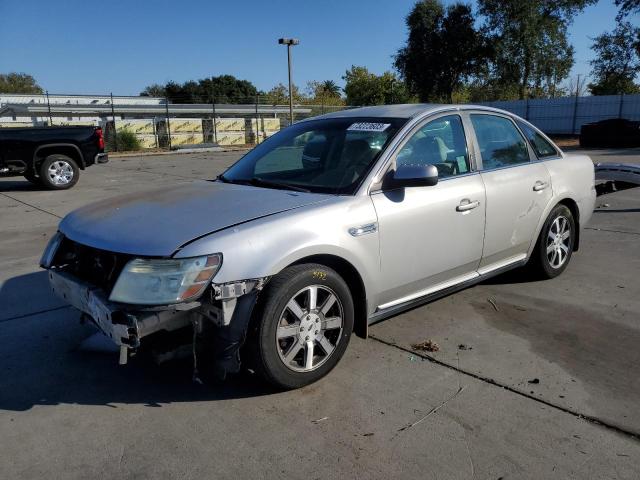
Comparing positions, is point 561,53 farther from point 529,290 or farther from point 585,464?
point 585,464

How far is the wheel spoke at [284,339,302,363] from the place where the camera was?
3.14 meters

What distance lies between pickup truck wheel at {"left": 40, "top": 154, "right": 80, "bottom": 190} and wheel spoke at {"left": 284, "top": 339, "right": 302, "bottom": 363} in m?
11.2

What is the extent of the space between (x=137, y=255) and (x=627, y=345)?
3265 millimetres

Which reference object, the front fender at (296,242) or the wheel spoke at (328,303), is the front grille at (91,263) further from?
the wheel spoke at (328,303)

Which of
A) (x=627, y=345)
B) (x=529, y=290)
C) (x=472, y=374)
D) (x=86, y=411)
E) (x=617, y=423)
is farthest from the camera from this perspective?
(x=529, y=290)

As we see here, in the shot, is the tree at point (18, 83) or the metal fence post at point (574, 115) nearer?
the metal fence post at point (574, 115)

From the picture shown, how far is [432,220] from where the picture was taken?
380cm

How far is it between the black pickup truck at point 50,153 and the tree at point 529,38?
111ft

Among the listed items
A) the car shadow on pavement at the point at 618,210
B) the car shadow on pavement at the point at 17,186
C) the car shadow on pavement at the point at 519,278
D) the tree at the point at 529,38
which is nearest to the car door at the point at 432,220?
the car shadow on pavement at the point at 519,278

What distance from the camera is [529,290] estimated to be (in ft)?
16.3

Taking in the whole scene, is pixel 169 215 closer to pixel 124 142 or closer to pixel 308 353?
pixel 308 353

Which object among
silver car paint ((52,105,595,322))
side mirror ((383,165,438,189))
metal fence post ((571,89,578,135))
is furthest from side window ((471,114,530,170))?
metal fence post ((571,89,578,135))

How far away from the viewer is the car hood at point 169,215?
2.95 m

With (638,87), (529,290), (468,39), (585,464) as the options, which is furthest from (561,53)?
(585,464)
